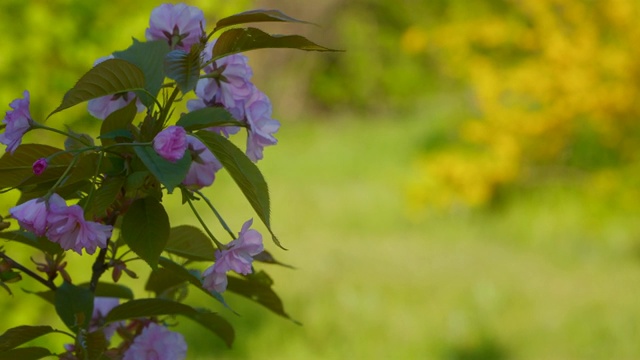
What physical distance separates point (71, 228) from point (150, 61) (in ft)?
0.73

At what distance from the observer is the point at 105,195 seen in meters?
1.04

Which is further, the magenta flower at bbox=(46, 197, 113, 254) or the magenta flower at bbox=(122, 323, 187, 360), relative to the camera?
the magenta flower at bbox=(122, 323, 187, 360)

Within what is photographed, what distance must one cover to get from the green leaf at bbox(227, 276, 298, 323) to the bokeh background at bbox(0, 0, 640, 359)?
1.62 meters

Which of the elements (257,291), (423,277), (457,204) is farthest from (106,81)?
(457,204)

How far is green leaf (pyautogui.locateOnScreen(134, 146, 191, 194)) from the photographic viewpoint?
0.94 meters

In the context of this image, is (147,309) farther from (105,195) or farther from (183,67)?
(183,67)

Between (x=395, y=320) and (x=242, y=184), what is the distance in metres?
3.99

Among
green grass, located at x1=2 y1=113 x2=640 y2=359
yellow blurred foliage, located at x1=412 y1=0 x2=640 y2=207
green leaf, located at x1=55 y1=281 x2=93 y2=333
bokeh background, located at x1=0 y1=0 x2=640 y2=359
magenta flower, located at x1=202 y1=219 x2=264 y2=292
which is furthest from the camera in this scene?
yellow blurred foliage, located at x1=412 y1=0 x2=640 y2=207

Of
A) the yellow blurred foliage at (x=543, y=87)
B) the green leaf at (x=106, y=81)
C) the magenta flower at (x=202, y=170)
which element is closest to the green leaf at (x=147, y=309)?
the magenta flower at (x=202, y=170)

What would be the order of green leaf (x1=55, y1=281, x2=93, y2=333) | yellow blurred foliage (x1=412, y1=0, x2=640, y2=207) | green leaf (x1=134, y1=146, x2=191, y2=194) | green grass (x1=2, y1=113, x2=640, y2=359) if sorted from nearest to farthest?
green leaf (x1=134, y1=146, x2=191, y2=194), green leaf (x1=55, y1=281, x2=93, y2=333), green grass (x1=2, y1=113, x2=640, y2=359), yellow blurred foliage (x1=412, y1=0, x2=640, y2=207)

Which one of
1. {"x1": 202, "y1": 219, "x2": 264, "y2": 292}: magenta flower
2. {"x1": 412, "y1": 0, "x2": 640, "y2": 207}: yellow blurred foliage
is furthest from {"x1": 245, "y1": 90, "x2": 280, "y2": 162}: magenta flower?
{"x1": 412, "y1": 0, "x2": 640, "y2": 207}: yellow blurred foliage

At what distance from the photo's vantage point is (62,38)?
3.84 meters

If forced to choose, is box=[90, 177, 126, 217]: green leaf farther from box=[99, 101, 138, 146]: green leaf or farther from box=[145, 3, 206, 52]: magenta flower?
box=[145, 3, 206, 52]: magenta flower

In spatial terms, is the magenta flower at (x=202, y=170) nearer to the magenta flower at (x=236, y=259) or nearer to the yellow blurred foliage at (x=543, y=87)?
the magenta flower at (x=236, y=259)
